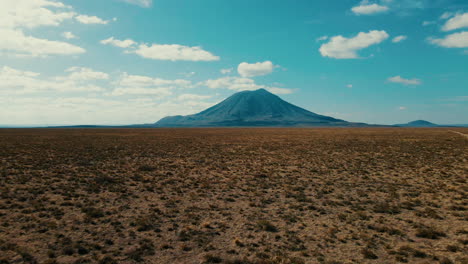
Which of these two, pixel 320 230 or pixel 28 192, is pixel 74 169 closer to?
pixel 28 192

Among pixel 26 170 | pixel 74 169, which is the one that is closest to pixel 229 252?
pixel 74 169

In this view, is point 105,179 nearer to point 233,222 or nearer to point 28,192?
point 28,192

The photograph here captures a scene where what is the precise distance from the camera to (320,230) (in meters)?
10.4

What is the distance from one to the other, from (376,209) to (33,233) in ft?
49.0

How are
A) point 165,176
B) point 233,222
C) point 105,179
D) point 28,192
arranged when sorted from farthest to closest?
point 165,176, point 105,179, point 28,192, point 233,222

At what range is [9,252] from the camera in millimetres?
8383

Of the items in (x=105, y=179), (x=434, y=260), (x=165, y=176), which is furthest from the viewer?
(x=165, y=176)

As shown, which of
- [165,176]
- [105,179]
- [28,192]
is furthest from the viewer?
[165,176]

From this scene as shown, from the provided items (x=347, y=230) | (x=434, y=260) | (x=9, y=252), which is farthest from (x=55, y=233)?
(x=434, y=260)

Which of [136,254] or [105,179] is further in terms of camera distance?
[105,179]

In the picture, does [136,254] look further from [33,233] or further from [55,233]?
[33,233]

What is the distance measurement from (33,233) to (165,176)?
1094cm

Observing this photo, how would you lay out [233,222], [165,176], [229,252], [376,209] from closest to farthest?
[229,252] → [233,222] → [376,209] → [165,176]

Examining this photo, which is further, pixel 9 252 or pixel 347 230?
pixel 347 230
